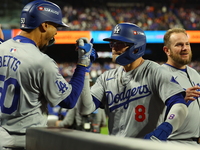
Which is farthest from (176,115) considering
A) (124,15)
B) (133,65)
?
(124,15)

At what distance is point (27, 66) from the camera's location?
235 cm

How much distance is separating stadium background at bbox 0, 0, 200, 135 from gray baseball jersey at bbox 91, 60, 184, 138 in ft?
68.6

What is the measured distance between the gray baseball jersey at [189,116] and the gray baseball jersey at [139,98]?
0.46 meters

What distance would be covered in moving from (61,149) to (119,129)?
1.37 meters

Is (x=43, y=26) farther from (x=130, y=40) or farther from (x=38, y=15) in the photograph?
(x=130, y=40)

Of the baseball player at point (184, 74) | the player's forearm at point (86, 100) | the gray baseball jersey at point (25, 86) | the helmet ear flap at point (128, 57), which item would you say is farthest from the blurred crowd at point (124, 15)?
the gray baseball jersey at point (25, 86)

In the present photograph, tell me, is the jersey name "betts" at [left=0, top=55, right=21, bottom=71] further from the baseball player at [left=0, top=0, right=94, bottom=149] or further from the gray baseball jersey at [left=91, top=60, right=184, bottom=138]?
the gray baseball jersey at [left=91, top=60, right=184, bottom=138]

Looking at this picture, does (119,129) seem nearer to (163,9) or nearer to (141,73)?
(141,73)

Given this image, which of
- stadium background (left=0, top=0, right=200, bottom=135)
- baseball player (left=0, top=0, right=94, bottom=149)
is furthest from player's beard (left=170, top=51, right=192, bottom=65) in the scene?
stadium background (left=0, top=0, right=200, bottom=135)

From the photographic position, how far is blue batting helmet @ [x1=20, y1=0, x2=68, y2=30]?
2.57 m

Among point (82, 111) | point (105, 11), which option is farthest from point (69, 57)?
point (82, 111)

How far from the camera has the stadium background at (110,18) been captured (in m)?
25.3

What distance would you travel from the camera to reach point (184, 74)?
3525mm

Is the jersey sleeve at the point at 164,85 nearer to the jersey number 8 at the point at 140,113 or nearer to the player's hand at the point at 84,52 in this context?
the jersey number 8 at the point at 140,113
